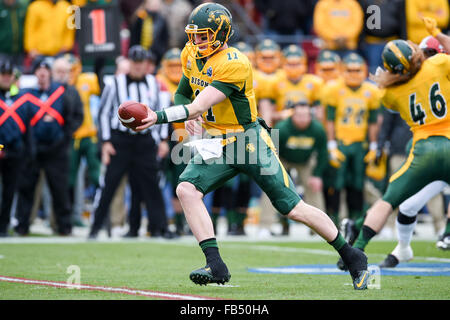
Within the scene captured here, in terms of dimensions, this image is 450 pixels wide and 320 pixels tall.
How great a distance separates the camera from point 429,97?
23.2ft

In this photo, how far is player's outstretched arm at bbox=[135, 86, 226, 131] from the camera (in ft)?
18.0

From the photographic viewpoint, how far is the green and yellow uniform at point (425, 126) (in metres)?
6.99

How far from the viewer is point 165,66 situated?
12117mm

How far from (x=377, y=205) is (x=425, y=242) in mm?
3315

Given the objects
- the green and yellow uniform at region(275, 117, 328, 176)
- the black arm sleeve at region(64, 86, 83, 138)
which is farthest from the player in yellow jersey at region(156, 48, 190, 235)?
the green and yellow uniform at region(275, 117, 328, 176)

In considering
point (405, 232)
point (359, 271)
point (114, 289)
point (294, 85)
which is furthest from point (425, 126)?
point (294, 85)

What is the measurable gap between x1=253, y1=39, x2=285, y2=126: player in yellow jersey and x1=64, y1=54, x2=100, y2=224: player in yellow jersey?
2.19m

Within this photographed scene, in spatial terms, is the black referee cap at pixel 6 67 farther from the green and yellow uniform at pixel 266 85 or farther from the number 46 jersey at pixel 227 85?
the number 46 jersey at pixel 227 85

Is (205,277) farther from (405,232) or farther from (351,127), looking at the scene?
(351,127)

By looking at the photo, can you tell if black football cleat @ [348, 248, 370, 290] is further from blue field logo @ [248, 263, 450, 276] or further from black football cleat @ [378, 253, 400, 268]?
black football cleat @ [378, 253, 400, 268]

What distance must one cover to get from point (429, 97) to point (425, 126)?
0.76 feet

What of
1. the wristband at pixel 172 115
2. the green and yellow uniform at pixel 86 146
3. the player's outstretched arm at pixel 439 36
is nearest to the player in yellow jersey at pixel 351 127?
the green and yellow uniform at pixel 86 146

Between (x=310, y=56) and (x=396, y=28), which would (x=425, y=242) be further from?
(x=310, y=56)

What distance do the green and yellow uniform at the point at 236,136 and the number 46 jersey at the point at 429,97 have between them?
5.18 feet
